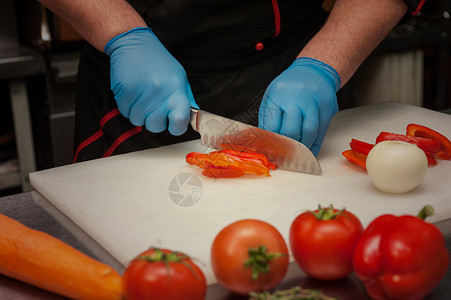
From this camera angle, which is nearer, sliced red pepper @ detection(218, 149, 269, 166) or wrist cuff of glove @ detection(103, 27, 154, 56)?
sliced red pepper @ detection(218, 149, 269, 166)

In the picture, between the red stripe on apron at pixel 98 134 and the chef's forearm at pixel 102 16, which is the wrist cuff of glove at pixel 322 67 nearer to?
the chef's forearm at pixel 102 16

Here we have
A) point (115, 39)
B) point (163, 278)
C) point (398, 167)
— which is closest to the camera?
point (163, 278)

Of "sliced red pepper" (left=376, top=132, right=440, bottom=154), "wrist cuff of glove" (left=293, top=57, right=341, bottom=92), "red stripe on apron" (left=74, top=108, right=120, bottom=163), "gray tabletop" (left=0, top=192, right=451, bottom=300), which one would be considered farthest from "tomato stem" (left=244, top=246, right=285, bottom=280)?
"red stripe on apron" (left=74, top=108, right=120, bottom=163)

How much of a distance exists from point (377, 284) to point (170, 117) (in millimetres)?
795

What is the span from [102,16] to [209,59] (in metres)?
0.36

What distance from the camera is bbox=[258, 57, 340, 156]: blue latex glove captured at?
144cm

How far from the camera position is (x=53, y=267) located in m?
0.85

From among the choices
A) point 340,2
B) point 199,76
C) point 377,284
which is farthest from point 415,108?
point 377,284

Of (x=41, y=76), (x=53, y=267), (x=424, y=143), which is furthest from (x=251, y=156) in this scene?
(x=41, y=76)

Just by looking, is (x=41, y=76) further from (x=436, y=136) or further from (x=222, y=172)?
(x=436, y=136)

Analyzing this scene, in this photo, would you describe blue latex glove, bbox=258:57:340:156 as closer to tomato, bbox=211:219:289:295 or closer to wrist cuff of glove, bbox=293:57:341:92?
wrist cuff of glove, bbox=293:57:341:92

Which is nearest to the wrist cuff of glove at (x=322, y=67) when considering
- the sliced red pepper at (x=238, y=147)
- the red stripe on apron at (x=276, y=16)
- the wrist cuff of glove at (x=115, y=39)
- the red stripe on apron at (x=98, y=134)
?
the red stripe on apron at (x=276, y=16)

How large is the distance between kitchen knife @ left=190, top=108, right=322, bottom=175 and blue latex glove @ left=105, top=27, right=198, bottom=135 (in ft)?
0.20

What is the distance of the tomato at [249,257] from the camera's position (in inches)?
30.1
